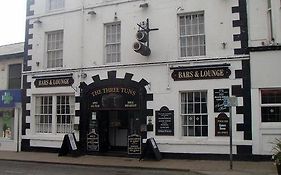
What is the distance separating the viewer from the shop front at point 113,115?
17.7 meters

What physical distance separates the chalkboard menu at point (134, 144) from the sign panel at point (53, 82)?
4205 mm

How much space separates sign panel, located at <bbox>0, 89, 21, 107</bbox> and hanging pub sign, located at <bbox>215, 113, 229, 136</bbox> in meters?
10.6

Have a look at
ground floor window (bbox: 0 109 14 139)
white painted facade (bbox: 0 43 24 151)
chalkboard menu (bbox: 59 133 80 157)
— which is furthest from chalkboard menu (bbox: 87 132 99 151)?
ground floor window (bbox: 0 109 14 139)

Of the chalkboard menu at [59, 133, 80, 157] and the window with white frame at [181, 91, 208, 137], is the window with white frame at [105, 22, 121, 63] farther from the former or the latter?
the chalkboard menu at [59, 133, 80, 157]

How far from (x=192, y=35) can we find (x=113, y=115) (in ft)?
18.1

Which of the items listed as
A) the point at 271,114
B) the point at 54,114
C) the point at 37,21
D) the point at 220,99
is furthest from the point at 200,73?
the point at 37,21

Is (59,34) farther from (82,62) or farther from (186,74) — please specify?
(186,74)

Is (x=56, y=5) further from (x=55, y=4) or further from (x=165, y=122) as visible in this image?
(x=165, y=122)

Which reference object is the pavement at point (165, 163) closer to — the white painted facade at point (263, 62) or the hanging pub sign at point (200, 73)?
the white painted facade at point (263, 62)

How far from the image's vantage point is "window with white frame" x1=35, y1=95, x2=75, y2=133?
63.9ft

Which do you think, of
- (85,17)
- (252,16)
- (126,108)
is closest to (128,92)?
(126,108)

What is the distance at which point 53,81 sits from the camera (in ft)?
65.0

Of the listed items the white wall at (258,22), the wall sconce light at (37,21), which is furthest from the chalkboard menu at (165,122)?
the wall sconce light at (37,21)

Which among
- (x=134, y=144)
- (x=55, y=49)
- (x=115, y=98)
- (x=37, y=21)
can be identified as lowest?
(x=134, y=144)
